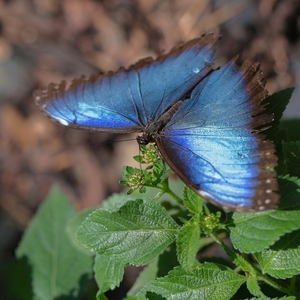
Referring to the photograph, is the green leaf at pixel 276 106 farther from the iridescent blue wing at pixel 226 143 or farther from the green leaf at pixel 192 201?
the green leaf at pixel 192 201

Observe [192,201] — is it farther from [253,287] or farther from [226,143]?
[253,287]

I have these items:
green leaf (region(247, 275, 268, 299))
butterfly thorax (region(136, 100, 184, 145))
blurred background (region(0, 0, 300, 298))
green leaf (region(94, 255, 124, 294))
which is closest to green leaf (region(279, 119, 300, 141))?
butterfly thorax (region(136, 100, 184, 145))

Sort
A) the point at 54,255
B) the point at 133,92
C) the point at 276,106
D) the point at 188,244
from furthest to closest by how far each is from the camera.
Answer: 1. the point at 54,255
2. the point at 133,92
3. the point at 276,106
4. the point at 188,244

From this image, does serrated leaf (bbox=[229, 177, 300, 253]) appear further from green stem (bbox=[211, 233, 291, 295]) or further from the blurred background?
the blurred background

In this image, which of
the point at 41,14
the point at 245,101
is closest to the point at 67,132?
the point at 41,14

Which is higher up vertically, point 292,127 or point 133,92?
point 133,92

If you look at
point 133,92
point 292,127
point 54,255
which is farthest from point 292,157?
point 54,255
